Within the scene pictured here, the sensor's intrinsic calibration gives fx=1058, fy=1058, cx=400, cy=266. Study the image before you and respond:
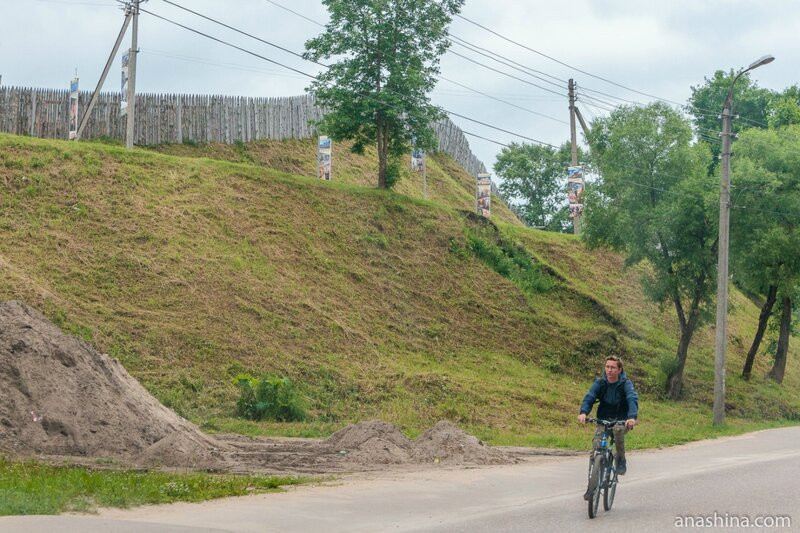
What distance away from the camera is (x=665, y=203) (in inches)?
1403

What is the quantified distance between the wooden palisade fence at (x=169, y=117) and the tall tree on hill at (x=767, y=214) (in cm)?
1651

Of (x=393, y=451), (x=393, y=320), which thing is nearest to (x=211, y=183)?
(x=393, y=320)

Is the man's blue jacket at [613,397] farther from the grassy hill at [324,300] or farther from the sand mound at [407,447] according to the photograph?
the grassy hill at [324,300]

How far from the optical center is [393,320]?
109 feet

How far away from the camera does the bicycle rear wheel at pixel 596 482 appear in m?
11.7

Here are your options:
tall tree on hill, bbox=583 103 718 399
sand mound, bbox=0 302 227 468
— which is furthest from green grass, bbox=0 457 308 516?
tall tree on hill, bbox=583 103 718 399

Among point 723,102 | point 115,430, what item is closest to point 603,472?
point 115,430

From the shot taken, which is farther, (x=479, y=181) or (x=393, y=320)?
(x=479, y=181)

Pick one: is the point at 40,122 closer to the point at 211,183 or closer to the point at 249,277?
the point at 211,183

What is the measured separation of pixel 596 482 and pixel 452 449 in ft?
21.9

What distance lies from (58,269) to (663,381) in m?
20.6

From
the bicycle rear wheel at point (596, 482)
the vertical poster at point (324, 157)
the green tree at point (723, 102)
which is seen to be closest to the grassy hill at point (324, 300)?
the vertical poster at point (324, 157)

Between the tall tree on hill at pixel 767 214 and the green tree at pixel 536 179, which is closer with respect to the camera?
the tall tree on hill at pixel 767 214

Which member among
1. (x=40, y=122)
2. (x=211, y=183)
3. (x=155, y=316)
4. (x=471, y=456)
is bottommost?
(x=471, y=456)
